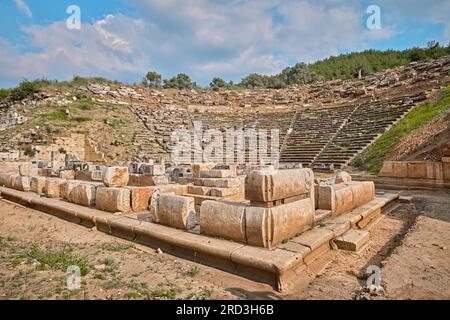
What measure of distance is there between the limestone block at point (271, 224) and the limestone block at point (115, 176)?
4.04 metres

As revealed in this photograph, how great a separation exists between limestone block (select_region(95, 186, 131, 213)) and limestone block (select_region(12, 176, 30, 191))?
4.86 m

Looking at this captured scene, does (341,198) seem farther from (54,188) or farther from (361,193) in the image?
(54,188)

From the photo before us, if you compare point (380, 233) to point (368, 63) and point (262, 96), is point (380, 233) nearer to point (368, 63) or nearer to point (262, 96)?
point (262, 96)

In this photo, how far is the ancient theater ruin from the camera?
3.86 metres

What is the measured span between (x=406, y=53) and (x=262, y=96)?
37.6 m

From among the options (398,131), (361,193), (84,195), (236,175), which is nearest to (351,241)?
(361,193)

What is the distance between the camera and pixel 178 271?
366cm

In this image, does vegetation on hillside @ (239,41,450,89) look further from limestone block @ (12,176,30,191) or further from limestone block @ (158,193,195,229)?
limestone block @ (158,193,195,229)

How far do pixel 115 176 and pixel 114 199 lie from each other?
0.73 metres

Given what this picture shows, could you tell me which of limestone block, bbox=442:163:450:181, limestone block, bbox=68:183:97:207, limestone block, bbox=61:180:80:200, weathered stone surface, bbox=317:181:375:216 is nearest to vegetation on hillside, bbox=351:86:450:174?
limestone block, bbox=442:163:450:181

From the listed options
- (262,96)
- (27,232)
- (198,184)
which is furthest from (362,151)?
(262,96)

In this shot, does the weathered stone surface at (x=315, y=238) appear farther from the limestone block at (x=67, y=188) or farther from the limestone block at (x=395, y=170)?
the limestone block at (x=395, y=170)

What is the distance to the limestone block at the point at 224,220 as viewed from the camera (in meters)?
3.93

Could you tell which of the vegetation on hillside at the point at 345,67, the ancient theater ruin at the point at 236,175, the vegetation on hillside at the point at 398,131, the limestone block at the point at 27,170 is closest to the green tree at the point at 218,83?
the vegetation on hillside at the point at 345,67
